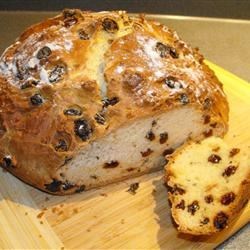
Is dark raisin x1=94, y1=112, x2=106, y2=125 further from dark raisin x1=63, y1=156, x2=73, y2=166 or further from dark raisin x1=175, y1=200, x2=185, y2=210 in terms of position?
dark raisin x1=175, y1=200, x2=185, y2=210

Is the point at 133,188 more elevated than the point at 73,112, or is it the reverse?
the point at 73,112

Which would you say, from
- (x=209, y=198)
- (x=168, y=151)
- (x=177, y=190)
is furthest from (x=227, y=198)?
(x=168, y=151)

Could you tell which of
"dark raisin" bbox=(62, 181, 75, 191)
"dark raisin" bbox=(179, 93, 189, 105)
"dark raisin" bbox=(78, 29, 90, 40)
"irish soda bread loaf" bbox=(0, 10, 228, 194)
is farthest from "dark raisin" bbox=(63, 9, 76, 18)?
"dark raisin" bbox=(62, 181, 75, 191)

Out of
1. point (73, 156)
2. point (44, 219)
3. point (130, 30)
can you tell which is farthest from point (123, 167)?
point (130, 30)

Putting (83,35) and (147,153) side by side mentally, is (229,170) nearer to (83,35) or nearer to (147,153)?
(147,153)

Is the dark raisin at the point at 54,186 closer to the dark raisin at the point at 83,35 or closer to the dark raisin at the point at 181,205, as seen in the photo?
the dark raisin at the point at 181,205
